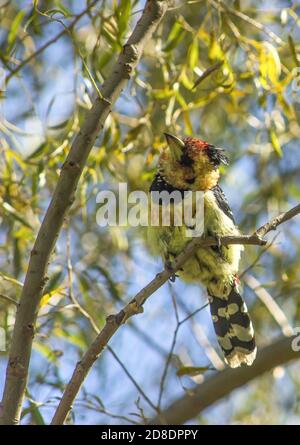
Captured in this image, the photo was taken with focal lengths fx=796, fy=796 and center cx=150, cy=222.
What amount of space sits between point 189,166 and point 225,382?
1018 millimetres

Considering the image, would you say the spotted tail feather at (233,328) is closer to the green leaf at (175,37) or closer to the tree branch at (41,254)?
the green leaf at (175,37)

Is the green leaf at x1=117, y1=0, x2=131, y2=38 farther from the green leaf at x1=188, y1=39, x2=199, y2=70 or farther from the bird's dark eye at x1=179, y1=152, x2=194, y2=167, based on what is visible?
the bird's dark eye at x1=179, y1=152, x2=194, y2=167

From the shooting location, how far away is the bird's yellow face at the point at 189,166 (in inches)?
122

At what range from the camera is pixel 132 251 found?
4.24 meters

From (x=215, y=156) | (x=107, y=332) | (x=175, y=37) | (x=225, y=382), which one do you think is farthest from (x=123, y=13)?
(x=225, y=382)

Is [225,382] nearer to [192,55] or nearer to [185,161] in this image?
[185,161]

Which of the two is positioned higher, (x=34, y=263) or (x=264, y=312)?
(x=264, y=312)

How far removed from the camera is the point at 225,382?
350cm

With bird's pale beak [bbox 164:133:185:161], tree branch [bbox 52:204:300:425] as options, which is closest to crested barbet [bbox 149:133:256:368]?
bird's pale beak [bbox 164:133:185:161]

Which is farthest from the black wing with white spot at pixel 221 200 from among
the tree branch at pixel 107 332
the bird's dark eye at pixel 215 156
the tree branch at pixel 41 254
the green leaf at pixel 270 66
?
the tree branch at pixel 41 254
